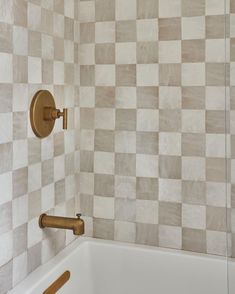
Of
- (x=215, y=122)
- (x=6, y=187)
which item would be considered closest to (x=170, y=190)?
(x=215, y=122)

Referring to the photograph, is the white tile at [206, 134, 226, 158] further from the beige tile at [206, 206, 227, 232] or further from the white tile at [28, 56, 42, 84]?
the white tile at [28, 56, 42, 84]

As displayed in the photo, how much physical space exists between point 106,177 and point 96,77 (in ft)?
A: 1.34

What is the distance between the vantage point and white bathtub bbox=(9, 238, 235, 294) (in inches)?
53.8

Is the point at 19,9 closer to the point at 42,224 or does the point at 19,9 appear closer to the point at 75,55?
the point at 75,55

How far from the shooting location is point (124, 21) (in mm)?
1494

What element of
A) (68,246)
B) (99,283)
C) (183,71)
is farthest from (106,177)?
(183,71)

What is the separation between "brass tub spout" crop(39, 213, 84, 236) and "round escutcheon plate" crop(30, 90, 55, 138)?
0.28 m

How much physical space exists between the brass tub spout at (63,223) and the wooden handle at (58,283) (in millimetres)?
178

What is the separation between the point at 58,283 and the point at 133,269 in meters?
0.32

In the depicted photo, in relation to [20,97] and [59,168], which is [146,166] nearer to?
[59,168]

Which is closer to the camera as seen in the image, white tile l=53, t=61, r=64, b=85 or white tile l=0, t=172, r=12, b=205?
white tile l=0, t=172, r=12, b=205

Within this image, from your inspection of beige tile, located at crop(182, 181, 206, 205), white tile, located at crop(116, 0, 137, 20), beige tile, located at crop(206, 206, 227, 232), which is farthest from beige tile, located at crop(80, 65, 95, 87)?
beige tile, located at crop(206, 206, 227, 232)

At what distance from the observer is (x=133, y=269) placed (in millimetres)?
1464

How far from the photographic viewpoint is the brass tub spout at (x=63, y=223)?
4.05ft
